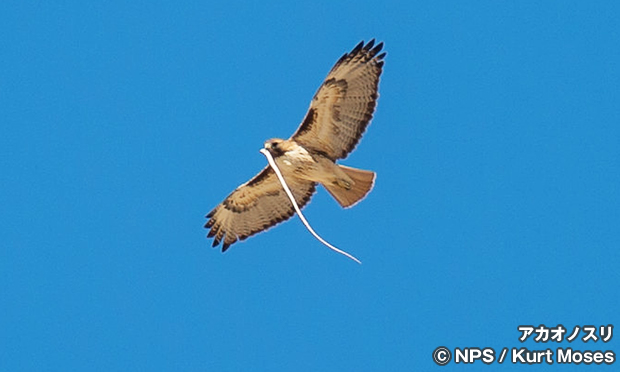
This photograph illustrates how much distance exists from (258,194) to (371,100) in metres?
→ 2.31

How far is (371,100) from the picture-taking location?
14594 mm

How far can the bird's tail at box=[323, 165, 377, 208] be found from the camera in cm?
1451

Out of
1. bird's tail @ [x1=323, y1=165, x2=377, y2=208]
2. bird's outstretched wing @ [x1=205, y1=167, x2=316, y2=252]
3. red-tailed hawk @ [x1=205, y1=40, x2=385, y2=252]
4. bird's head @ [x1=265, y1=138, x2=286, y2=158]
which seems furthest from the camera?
bird's outstretched wing @ [x1=205, y1=167, x2=316, y2=252]

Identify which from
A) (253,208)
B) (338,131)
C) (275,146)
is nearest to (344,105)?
(338,131)

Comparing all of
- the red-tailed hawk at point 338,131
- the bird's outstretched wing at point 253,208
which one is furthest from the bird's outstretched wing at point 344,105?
the bird's outstretched wing at point 253,208

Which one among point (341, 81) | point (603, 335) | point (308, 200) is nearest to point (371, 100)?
point (341, 81)

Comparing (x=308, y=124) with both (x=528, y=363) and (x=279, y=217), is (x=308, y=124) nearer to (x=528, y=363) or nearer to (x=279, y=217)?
(x=279, y=217)

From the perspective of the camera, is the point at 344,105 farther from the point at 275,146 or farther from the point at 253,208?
the point at 253,208

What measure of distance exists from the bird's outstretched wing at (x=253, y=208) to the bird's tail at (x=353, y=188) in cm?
75

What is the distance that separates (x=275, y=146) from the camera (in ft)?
46.6

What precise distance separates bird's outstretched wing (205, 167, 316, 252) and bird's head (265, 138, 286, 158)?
1.13 m

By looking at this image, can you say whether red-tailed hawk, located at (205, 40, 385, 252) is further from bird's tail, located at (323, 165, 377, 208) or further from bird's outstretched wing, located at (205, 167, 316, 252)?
bird's outstretched wing, located at (205, 167, 316, 252)

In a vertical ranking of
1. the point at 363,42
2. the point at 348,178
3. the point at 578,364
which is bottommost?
the point at 578,364

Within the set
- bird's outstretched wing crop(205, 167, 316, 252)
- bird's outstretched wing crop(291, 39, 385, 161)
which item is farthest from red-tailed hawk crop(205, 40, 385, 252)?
bird's outstretched wing crop(205, 167, 316, 252)
